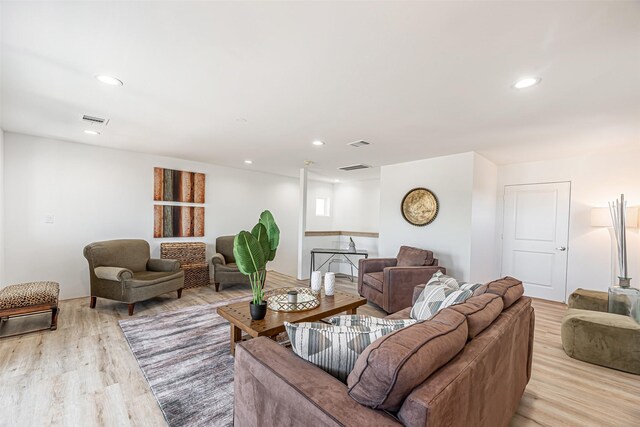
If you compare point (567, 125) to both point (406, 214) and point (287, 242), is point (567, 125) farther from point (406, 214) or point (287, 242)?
point (287, 242)

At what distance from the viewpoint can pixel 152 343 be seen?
102 inches

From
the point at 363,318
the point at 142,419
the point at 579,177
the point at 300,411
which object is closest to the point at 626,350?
the point at 363,318

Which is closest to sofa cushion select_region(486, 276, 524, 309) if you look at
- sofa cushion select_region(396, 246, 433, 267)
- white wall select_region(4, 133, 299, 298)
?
sofa cushion select_region(396, 246, 433, 267)

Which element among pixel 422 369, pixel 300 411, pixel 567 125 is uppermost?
pixel 567 125

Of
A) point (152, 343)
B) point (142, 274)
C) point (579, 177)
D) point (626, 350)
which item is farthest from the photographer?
point (579, 177)

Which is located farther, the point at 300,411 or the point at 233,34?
the point at 233,34

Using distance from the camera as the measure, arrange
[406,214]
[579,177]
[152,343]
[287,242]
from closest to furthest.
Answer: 1. [152,343]
2. [579,177]
3. [406,214]
4. [287,242]

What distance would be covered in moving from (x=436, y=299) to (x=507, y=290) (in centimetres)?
45

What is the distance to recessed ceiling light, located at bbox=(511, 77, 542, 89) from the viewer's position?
6.31 feet

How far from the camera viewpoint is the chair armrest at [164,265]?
3949mm

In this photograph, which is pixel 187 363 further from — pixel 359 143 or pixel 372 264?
pixel 359 143

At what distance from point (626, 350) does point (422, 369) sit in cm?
282

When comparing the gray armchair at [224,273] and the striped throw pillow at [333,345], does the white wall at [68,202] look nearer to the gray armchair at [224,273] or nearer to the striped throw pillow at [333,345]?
the gray armchair at [224,273]

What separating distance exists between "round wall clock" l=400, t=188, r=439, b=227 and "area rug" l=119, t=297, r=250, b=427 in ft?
10.6
